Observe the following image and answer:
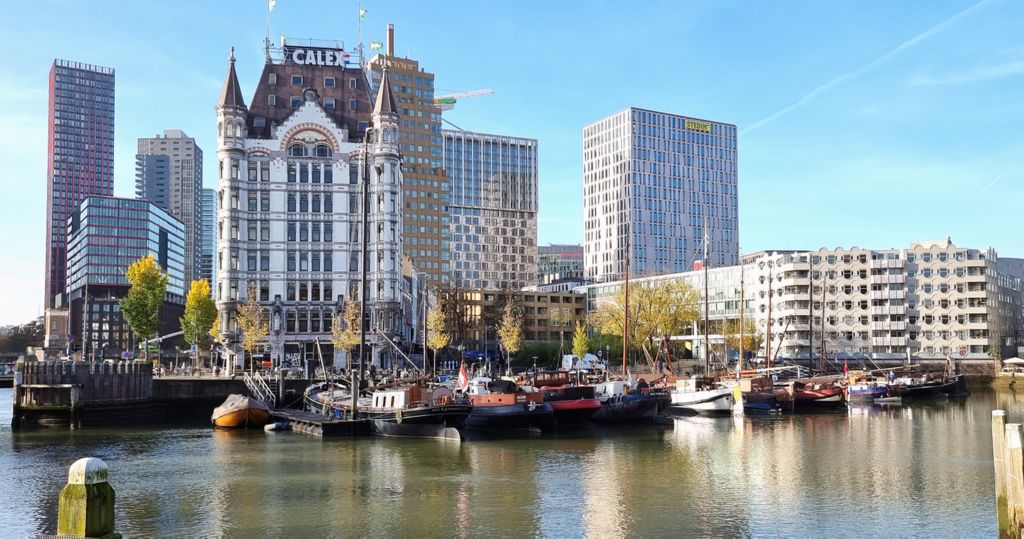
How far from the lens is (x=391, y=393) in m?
63.1

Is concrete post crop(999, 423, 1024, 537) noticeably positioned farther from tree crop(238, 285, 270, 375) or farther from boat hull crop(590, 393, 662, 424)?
tree crop(238, 285, 270, 375)

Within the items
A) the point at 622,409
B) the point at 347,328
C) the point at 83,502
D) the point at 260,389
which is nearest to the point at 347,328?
the point at 347,328

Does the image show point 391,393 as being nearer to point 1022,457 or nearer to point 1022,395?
point 1022,457

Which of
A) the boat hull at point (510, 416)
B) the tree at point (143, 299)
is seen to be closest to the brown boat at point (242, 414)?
the boat hull at point (510, 416)

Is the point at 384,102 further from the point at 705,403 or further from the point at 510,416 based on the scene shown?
the point at 510,416

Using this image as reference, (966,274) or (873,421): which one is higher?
(966,274)

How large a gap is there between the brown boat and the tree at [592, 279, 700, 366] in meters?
73.7

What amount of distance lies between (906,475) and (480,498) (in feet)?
69.6

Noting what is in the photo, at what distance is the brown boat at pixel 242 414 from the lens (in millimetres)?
70188

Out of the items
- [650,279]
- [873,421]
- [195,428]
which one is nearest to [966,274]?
[650,279]

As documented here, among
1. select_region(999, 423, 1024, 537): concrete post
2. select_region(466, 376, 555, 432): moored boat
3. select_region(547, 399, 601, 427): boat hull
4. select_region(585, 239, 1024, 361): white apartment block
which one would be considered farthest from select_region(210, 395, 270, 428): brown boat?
select_region(585, 239, 1024, 361): white apartment block

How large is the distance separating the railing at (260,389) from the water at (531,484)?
1676 cm

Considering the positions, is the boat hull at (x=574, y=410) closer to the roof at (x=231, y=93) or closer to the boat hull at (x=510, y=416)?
the boat hull at (x=510, y=416)

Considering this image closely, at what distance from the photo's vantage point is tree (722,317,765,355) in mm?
148625
